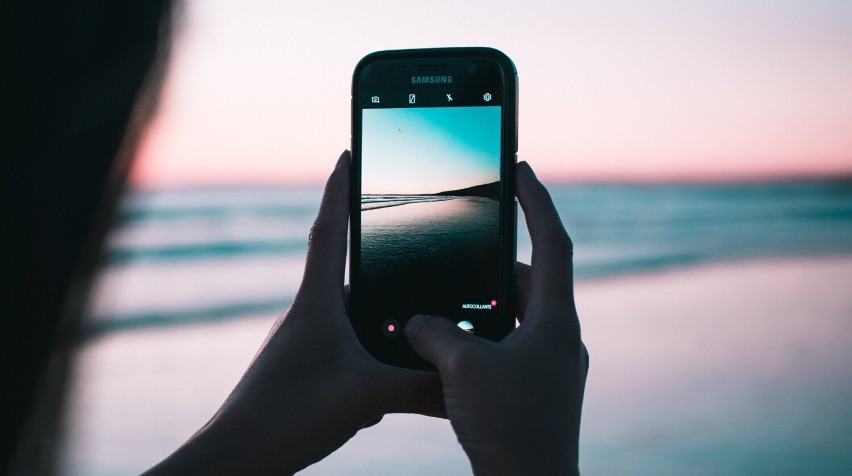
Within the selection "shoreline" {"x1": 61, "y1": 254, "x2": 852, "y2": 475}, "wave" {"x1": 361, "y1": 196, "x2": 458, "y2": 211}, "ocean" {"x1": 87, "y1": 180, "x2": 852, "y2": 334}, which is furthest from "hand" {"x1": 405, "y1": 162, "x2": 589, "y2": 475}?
"ocean" {"x1": 87, "y1": 180, "x2": 852, "y2": 334}

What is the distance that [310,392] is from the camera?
1.02 metres

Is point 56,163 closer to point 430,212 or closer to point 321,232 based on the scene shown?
point 321,232

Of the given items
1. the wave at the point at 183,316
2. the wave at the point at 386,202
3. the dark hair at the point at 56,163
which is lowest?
the wave at the point at 183,316

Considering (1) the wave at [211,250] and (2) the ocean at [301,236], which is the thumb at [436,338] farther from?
(1) the wave at [211,250]

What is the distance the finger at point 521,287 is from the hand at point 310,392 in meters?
0.24

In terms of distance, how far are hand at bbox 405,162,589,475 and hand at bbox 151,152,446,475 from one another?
10cm

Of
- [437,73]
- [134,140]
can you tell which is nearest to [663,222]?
[437,73]

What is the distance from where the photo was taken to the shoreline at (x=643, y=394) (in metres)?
2.37

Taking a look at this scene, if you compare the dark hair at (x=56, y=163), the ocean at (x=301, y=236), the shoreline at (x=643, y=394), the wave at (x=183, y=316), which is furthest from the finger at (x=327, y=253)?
the wave at (x=183, y=316)

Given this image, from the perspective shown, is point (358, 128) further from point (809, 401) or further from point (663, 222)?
point (663, 222)

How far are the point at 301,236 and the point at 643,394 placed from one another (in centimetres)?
658

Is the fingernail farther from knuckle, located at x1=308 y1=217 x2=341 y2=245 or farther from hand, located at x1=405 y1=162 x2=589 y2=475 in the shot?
knuckle, located at x1=308 y1=217 x2=341 y2=245

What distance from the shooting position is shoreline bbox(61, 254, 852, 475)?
2373 mm

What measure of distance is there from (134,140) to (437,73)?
907mm
